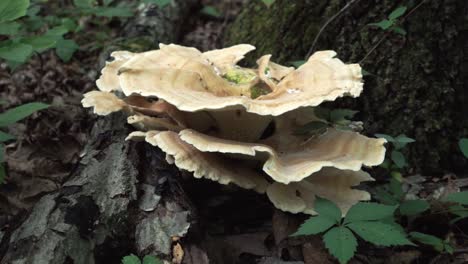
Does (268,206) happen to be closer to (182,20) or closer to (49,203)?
(49,203)

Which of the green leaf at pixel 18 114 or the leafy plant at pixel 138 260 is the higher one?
the green leaf at pixel 18 114

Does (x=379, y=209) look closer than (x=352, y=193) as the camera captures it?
Yes

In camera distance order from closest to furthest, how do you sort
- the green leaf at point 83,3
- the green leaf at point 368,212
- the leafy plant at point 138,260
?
the leafy plant at point 138,260 → the green leaf at point 368,212 → the green leaf at point 83,3

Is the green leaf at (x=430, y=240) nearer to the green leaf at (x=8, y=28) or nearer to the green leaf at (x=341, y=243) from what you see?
the green leaf at (x=341, y=243)

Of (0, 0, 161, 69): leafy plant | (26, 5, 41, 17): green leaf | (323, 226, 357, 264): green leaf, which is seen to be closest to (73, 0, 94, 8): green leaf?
(0, 0, 161, 69): leafy plant

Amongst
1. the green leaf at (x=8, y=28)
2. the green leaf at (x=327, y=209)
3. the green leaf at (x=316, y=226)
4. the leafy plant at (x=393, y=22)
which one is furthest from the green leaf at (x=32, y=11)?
the green leaf at (x=316, y=226)

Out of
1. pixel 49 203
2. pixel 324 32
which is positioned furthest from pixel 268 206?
pixel 324 32

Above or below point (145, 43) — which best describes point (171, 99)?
above
